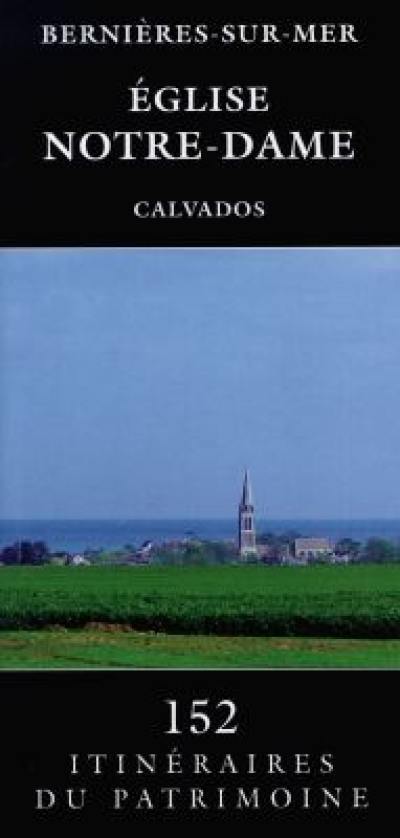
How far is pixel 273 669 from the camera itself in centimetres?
541

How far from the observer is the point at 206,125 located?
211 inches

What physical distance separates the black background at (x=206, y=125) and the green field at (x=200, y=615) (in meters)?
1.24

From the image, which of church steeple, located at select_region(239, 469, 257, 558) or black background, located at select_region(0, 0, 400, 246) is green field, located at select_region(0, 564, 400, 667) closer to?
church steeple, located at select_region(239, 469, 257, 558)

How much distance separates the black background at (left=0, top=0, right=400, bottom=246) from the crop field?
4.01ft

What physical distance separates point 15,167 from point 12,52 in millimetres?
415

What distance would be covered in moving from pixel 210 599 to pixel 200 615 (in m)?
0.09

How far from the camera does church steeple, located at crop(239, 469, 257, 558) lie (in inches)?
216

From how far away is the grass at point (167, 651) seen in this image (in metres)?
5.44
